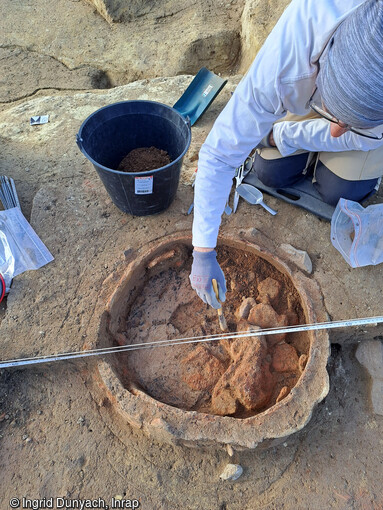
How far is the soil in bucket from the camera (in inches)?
91.5

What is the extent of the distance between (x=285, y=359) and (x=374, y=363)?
510 mm

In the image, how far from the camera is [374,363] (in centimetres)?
192

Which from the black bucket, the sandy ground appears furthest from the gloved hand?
the black bucket

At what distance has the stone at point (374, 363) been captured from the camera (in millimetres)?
1831

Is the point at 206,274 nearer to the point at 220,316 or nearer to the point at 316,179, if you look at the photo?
the point at 220,316

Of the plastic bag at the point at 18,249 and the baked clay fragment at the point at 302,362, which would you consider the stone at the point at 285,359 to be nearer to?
the baked clay fragment at the point at 302,362

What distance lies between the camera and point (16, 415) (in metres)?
1.79

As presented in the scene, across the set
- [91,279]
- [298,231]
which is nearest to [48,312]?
[91,279]

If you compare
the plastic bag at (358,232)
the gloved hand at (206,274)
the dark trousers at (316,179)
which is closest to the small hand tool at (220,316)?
the gloved hand at (206,274)

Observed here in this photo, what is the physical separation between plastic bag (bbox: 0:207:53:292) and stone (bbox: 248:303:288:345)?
4.12 ft

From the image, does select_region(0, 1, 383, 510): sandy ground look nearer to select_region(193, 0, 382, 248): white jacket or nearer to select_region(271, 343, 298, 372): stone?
select_region(271, 343, 298, 372): stone

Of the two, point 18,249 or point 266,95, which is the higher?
point 266,95

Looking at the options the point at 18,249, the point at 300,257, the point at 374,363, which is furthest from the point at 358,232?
the point at 18,249

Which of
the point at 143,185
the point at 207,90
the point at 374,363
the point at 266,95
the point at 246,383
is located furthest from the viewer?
the point at 207,90
